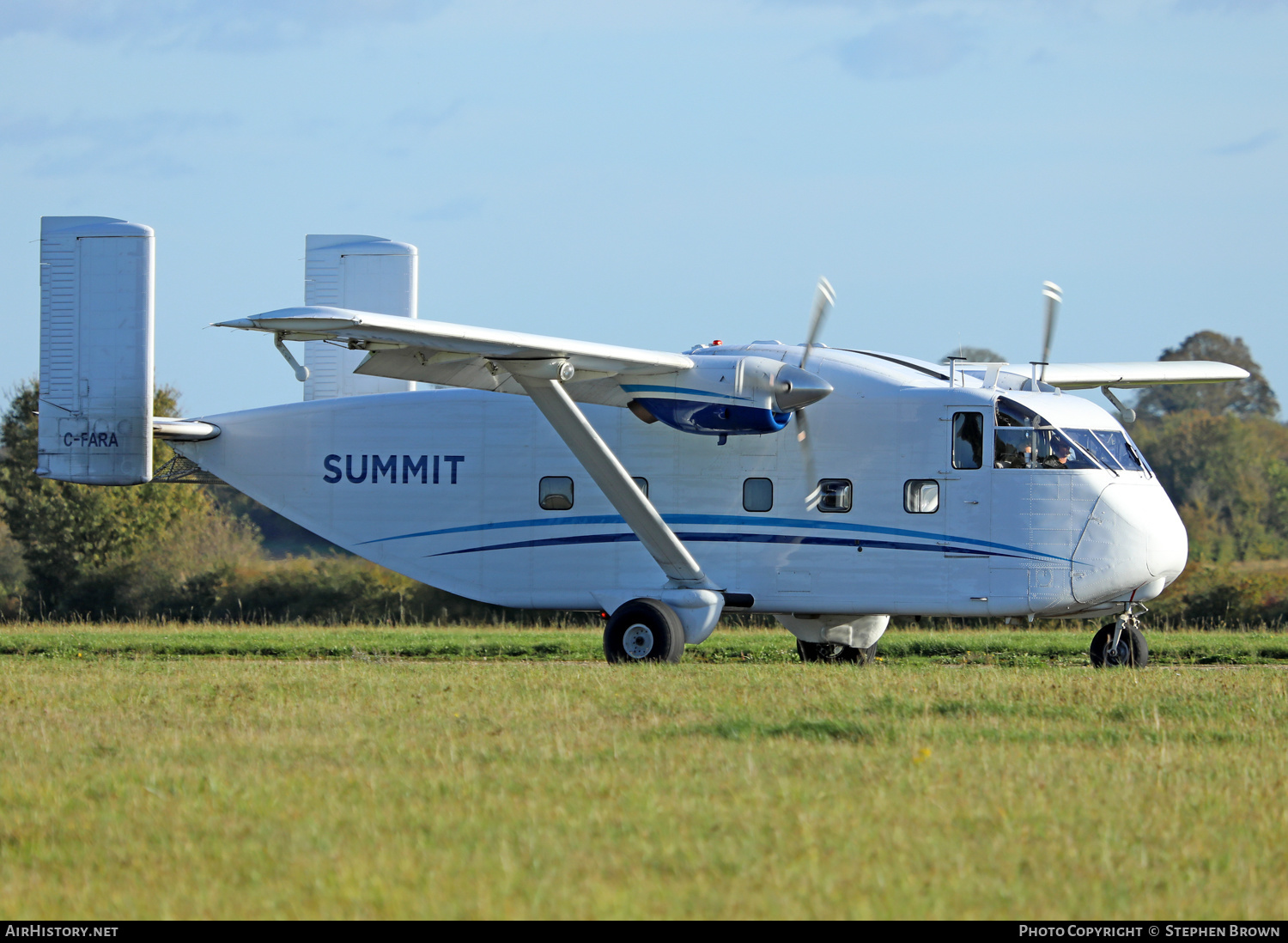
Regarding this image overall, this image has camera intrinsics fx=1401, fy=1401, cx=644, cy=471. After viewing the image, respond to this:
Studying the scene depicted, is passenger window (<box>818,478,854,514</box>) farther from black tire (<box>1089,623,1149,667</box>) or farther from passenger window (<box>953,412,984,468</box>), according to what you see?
black tire (<box>1089,623,1149,667</box>)

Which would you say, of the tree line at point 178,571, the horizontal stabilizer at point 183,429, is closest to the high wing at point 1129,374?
the horizontal stabilizer at point 183,429

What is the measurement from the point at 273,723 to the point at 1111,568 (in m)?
9.77

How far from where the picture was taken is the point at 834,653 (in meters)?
18.9

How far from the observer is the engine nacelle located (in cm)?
1661

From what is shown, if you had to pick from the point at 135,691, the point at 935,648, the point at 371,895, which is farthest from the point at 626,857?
the point at 935,648

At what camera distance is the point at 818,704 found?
38.8 feet

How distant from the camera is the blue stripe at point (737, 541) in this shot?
16.7 meters

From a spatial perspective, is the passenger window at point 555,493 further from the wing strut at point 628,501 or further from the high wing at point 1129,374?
the high wing at point 1129,374

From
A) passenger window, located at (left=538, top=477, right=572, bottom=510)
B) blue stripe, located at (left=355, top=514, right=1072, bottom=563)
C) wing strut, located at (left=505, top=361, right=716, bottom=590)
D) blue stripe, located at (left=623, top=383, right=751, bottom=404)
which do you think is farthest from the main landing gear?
passenger window, located at (left=538, top=477, right=572, bottom=510)

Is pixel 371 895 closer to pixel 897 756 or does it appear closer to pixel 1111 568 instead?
pixel 897 756

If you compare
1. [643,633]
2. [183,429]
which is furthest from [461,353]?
[183,429]

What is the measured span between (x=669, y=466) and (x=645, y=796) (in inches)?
393

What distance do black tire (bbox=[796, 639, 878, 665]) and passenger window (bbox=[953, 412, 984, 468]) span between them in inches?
135

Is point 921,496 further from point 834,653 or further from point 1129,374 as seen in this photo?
point 1129,374
